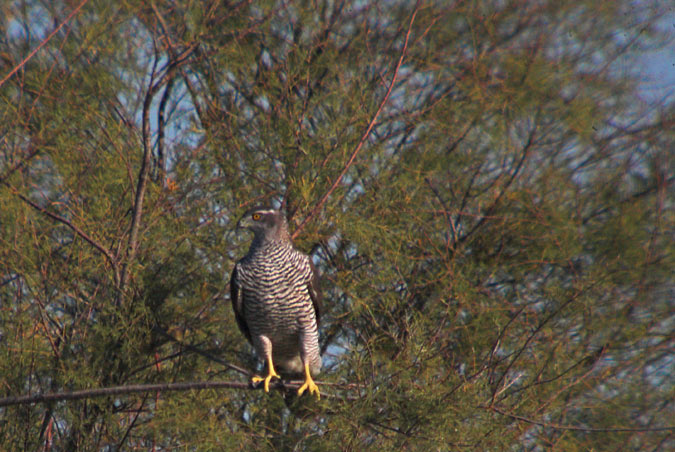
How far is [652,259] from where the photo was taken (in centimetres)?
600

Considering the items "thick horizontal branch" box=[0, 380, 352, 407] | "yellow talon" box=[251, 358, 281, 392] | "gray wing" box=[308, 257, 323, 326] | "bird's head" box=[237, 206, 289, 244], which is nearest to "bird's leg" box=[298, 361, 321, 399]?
"yellow talon" box=[251, 358, 281, 392]

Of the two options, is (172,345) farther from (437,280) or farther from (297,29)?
(297,29)

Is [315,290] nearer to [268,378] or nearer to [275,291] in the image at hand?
[275,291]

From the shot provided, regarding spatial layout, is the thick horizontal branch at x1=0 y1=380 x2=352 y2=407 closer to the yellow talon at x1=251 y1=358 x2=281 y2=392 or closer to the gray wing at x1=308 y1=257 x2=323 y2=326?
the yellow talon at x1=251 y1=358 x2=281 y2=392

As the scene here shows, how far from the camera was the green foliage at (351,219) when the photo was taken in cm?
435

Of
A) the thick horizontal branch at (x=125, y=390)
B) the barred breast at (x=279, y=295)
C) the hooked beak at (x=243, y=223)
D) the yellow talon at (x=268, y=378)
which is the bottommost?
the thick horizontal branch at (x=125, y=390)

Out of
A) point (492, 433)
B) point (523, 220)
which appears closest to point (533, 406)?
point (492, 433)

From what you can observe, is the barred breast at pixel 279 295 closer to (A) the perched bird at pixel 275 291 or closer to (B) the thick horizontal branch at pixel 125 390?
(A) the perched bird at pixel 275 291

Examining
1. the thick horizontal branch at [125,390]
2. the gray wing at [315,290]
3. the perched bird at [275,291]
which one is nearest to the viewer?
the thick horizontal branch at [125,390]

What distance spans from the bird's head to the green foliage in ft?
0.51

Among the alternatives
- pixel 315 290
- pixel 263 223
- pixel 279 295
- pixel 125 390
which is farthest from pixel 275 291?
pixel 125 390

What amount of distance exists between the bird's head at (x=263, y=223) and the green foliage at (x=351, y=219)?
16cm

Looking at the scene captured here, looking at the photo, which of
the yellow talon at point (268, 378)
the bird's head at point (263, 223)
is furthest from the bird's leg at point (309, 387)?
the bird's head at point (263, 223)

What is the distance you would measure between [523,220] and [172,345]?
253 cm
